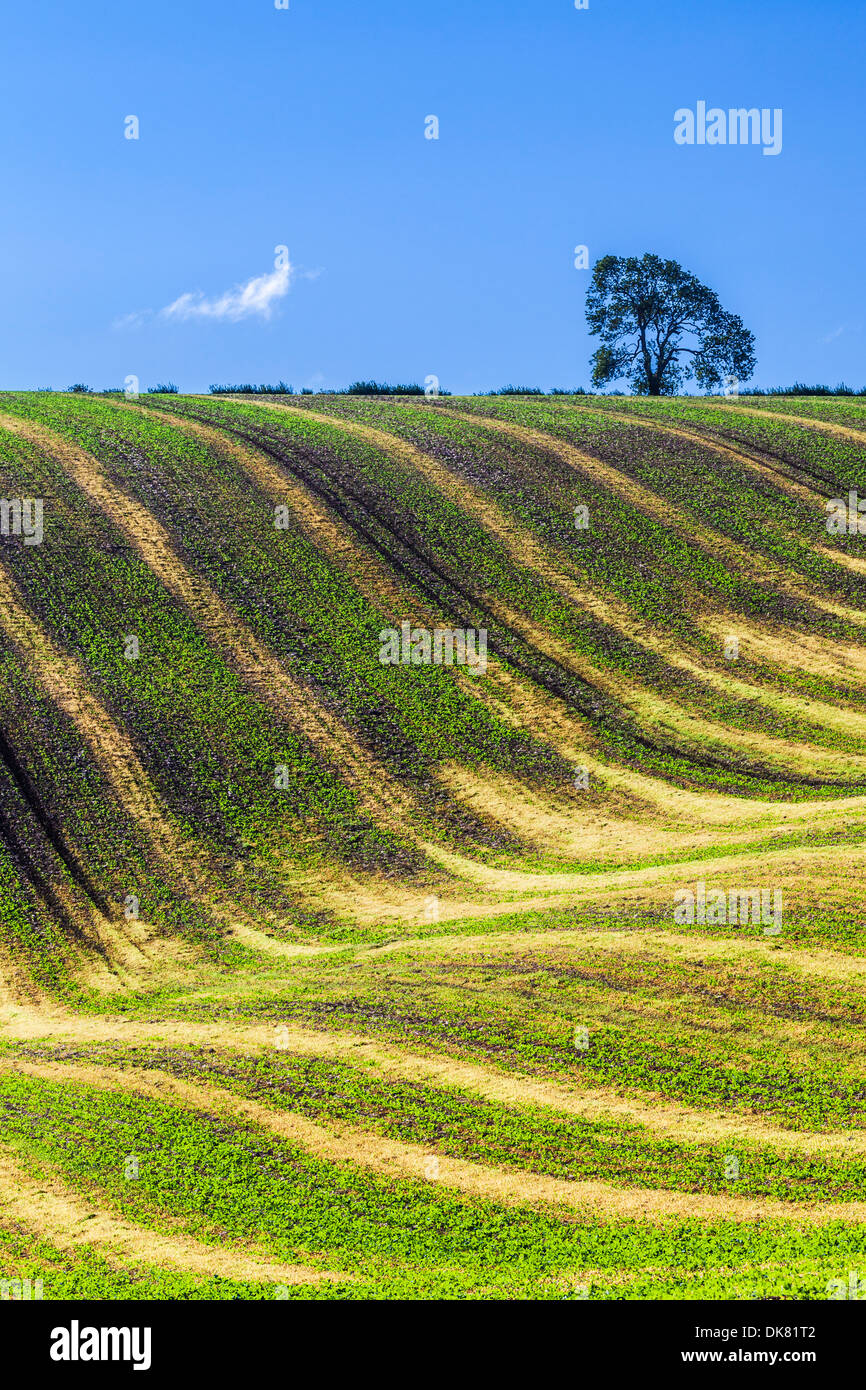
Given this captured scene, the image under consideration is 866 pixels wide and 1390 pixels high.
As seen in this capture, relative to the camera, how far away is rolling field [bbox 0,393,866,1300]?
47.9ft

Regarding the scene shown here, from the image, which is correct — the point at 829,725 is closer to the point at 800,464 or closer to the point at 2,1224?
the point at 800,464

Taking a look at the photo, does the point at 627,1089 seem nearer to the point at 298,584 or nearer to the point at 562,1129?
the point at 562,1129

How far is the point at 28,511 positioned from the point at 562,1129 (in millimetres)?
35980

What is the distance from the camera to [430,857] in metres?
28.3

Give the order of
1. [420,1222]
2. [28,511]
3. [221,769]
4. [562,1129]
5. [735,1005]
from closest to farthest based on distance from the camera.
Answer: [420,1222]
[562,1129]
[735,1005]
[221,769]
[28,511]

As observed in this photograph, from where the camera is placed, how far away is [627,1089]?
1706 cm

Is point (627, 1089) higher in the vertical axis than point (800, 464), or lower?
lower

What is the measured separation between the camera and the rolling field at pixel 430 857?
1460cm

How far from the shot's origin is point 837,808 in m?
27.6

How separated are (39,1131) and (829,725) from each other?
24.6 m

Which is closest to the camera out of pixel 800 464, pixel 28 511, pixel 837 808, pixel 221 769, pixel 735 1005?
pixel 735 1005

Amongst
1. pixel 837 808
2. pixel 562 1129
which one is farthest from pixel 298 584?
pixel 562 1129

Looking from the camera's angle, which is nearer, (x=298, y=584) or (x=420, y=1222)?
(x=420, y=1222)

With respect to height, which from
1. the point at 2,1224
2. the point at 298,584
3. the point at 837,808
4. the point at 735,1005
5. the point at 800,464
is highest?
the point at 800,464
